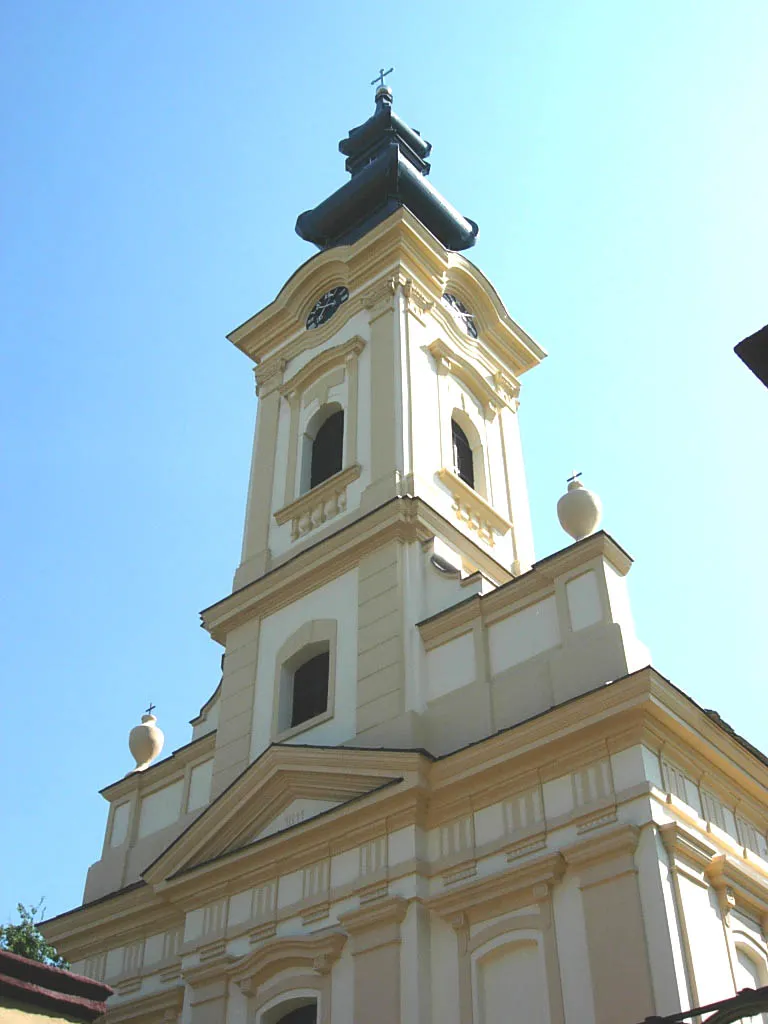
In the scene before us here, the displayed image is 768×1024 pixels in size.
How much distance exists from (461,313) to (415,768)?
11.2m

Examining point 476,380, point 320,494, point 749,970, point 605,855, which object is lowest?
point 749,970

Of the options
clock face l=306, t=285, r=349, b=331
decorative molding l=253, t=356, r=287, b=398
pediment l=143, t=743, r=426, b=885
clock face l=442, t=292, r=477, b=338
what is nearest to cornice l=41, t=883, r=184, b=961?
A: pediment l=143, t=743, r=426, b=885

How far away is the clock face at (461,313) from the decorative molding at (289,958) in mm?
12164

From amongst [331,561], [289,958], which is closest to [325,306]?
[331,561]

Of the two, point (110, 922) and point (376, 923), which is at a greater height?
point (110, 922)

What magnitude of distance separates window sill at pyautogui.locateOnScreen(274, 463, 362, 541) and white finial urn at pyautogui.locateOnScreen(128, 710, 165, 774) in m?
4.17

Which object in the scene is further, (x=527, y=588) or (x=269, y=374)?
(x=269, y=374)

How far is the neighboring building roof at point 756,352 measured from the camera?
608 centimetres

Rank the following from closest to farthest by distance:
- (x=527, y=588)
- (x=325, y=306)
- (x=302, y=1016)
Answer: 1. (x=302, y=1016)
2. (x=527, y=588)
3. (x=325, y=306)

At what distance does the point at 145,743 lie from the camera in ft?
66.4

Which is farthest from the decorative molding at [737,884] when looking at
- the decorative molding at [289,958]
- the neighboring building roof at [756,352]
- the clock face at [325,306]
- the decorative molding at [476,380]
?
the clock face at [325,306]

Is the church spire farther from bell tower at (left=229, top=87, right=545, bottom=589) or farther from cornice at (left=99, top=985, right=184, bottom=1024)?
cornice at (left=99, top=985, right=184, bottom=1024)

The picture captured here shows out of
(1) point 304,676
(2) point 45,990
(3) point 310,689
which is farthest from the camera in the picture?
(1) point 304,676

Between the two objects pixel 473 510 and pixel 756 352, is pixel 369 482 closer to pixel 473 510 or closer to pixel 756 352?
pixel 473 510
